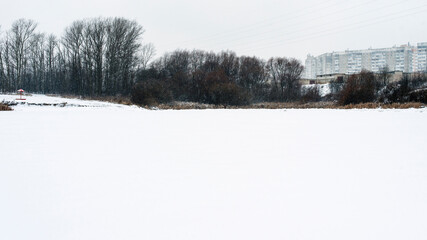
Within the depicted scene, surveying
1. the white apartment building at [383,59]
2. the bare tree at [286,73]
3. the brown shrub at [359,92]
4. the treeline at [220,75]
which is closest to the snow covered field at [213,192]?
the brown shrub at [359,92]

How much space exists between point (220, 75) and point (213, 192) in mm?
35709

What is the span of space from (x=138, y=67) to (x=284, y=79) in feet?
82.2

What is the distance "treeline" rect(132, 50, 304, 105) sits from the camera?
38.5 metres

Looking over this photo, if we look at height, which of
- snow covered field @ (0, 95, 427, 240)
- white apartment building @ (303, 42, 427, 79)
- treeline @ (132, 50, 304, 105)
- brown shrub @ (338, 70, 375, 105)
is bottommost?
snow covered field @ (0, 95, 427, 240)

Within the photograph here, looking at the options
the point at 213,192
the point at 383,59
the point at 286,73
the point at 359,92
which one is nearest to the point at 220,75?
the point at 286,73

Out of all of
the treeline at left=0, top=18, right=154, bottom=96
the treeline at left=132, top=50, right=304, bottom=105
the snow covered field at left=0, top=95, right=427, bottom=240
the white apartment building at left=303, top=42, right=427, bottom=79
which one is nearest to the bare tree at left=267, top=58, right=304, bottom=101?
the treeline at left=132, top=50, right=304, bottom=105

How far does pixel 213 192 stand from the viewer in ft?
9.78

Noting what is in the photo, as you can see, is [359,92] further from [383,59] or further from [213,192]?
[383,59]

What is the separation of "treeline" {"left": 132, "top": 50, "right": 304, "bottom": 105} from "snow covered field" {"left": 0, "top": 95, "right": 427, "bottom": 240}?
95.9 ft

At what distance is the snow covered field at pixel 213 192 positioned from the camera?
2.26 m

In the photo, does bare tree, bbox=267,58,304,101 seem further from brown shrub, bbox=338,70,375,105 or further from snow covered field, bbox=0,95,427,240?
snow covered field, bbox=0,95,427,240

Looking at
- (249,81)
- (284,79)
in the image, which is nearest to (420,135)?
(249,81)

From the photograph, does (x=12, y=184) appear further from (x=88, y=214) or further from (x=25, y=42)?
(x=25, y=42)

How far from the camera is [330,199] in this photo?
2.77m
